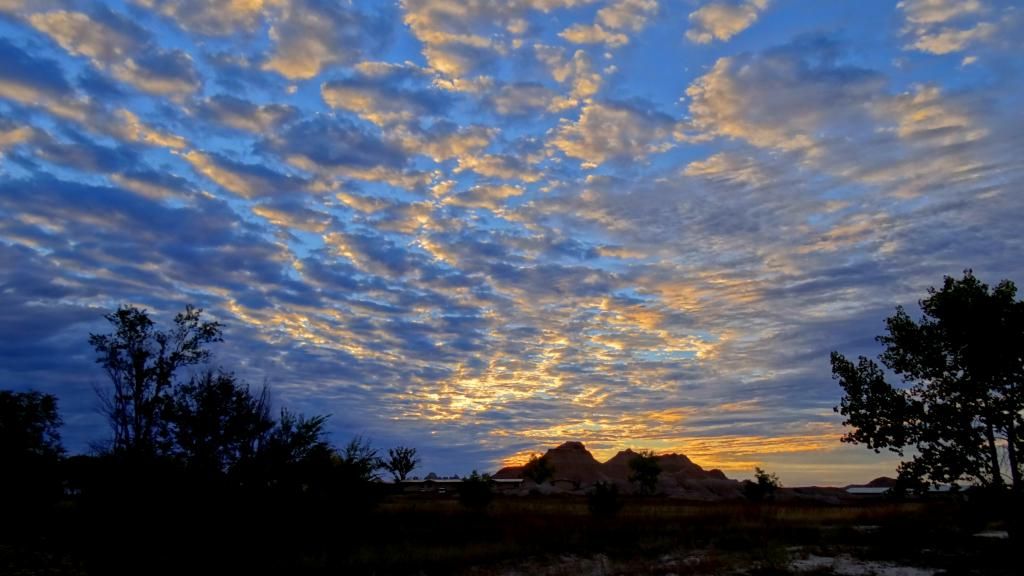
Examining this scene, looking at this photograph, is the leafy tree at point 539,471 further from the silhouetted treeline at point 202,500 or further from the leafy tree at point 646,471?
the silhouetted treeline at point 202,500

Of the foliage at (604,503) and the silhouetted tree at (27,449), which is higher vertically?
the silhouetted tree at (27,449)

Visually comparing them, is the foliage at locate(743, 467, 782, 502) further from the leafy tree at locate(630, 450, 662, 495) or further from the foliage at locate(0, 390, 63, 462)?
the foliage at locate(0, 390, 63, 462)

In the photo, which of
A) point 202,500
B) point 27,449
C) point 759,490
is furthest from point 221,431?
point 759,490

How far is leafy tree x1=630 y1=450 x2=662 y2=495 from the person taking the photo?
91312mm

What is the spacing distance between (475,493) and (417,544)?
739 inches

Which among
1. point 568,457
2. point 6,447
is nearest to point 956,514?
point 6,447

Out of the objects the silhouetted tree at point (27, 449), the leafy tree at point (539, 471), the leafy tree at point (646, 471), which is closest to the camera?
the silhouetted tree at point (27, 449)

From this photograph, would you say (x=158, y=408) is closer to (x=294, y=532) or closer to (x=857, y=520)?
(x=294, y=532)

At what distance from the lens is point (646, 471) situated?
9325 cm

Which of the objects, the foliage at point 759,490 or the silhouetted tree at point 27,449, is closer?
the silhouetted tree at point 27,449

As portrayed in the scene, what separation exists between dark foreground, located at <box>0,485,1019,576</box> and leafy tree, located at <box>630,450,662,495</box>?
185ft

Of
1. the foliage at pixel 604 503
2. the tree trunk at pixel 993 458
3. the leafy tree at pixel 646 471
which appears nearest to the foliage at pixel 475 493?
the foliage at pixel 604 503

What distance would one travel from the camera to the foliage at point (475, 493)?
45.4 metres

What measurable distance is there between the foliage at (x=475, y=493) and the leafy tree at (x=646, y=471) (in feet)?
155
